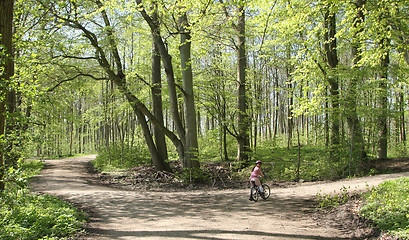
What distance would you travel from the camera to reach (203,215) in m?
7.95

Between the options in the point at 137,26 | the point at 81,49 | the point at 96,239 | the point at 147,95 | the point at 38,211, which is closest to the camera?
the point at 96,239

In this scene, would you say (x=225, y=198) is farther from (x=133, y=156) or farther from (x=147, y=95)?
(x=133, y=156)

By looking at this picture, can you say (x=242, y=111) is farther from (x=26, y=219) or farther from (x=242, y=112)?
(x=26, y=219)

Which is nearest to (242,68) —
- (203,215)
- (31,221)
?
(203,215)

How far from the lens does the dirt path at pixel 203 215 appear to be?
6141 millimetres

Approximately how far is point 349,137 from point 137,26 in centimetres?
1245

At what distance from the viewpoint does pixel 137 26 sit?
15805 millimetres

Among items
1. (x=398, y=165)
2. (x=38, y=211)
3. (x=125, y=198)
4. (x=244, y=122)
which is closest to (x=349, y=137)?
(x=398, y=165)

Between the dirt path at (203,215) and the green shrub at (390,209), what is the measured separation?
74 centimetres

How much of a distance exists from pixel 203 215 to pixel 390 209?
14.9 feet

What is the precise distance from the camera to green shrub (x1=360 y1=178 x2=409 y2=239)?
18.0 feet

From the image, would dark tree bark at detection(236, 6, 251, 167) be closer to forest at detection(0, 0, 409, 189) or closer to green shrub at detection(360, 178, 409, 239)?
forest at detection(0, 0, 409, 189)

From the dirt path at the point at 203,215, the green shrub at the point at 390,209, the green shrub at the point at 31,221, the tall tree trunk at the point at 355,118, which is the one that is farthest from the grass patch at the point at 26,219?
the tall tree trunk at the point at 355,118

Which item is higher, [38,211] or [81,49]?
[81,49]
